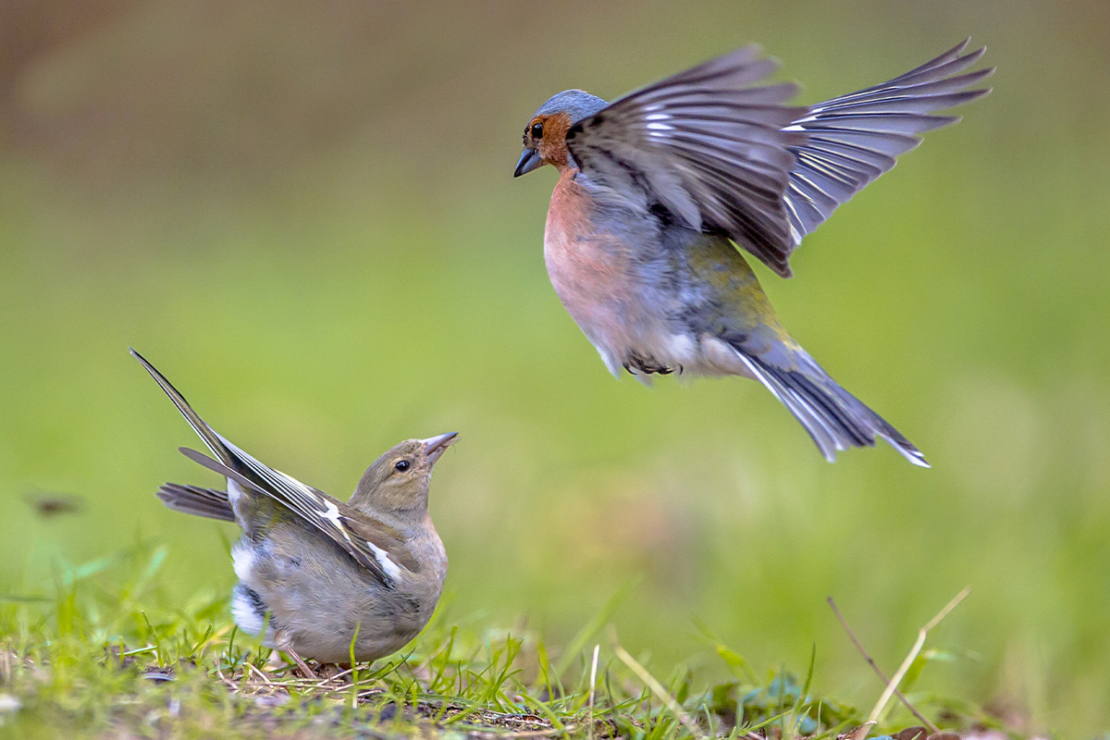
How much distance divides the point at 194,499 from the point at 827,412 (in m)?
→ 2.03

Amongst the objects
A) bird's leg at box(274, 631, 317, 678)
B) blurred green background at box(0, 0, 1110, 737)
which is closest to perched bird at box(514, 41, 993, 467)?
bird's leg at box(274, 631, 317, 678)

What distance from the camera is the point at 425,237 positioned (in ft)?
38.2

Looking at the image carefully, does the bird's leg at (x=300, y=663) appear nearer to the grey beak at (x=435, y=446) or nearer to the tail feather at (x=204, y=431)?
the tail feather at (x=204, y=431)

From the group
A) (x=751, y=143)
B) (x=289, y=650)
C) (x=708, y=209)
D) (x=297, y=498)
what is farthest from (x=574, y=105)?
(x=289, y=650)

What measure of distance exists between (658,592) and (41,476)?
3758 millimetres

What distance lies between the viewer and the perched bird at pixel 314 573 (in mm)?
3371

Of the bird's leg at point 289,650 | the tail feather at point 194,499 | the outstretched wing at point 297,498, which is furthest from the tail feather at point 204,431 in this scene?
the bird's leg at point 289,650

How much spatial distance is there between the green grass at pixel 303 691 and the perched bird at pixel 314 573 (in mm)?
113

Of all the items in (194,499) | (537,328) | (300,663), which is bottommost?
(300,663)

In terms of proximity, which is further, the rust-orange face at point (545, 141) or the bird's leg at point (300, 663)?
the rust-orange face at point (545, 141)

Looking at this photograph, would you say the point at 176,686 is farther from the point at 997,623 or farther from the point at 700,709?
the point at 997,623

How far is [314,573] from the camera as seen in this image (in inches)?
135

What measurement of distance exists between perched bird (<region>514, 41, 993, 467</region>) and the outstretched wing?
929 mm

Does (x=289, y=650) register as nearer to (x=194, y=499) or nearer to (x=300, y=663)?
(x=300, y=663)
